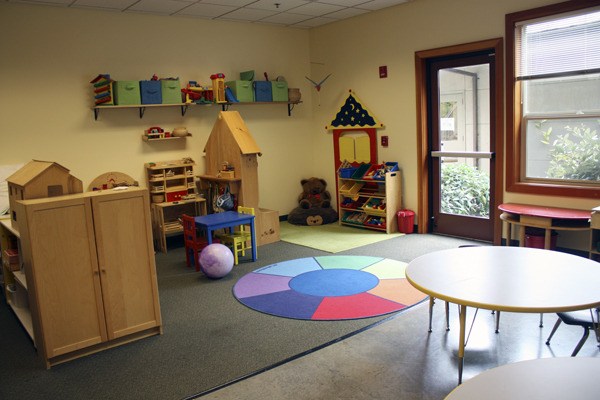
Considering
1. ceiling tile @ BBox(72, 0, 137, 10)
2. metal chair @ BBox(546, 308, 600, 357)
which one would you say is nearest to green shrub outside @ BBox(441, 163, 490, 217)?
metal chair @ BBox(546, 308, 600, 357)

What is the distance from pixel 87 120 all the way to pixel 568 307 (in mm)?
5819

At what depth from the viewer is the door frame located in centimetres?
607

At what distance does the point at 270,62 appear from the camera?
8.16 m

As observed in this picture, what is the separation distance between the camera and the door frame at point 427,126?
6066 mm

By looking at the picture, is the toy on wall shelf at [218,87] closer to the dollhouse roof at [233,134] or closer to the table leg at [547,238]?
the dollhouse roof at [233,134]

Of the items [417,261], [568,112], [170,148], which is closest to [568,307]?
[417,261]

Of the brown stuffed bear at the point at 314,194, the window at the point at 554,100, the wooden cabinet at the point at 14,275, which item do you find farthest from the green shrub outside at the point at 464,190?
the wooden cabinet at the point at 14,275

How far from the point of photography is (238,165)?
21.7 feet

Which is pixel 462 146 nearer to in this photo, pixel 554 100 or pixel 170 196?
pixel 554 100

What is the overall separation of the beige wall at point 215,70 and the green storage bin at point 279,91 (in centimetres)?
33

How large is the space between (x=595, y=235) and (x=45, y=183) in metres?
4.95

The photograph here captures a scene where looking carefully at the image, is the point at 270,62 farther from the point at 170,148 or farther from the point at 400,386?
the point at 400,386

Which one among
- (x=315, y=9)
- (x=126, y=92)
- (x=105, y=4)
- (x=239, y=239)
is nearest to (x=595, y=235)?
(x=239, y=239)

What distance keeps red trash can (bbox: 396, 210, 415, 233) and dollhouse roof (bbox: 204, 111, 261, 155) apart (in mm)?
2171
